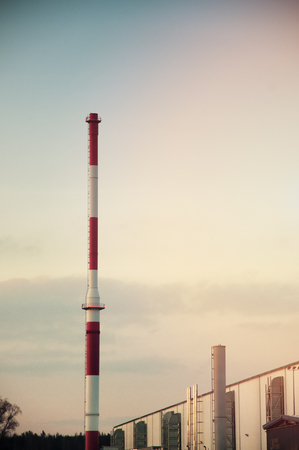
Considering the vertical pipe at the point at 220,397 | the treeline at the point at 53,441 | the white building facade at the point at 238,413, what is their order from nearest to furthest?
the white building facade at the point at 238,413 → the vertical pipe at the point at 220,397 → the treeline at the point at 53,441

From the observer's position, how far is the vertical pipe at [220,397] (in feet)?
138

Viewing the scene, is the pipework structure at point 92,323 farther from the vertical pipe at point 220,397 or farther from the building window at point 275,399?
the building window at point 275,399

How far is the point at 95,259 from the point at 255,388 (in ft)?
49.4

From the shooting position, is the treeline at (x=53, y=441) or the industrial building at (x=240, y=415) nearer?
the industrial building at (x=240, y=415)

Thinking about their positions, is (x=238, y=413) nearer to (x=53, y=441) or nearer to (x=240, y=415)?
(x=240, y=415)

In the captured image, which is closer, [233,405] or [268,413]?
[268,413]

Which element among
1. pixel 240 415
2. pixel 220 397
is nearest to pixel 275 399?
pixel 220 397

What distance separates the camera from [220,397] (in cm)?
4269

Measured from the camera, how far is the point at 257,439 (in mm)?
40938

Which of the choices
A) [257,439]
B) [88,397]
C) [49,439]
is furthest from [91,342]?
[49,439]

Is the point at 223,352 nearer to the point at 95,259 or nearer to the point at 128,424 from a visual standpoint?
the point at 95,259

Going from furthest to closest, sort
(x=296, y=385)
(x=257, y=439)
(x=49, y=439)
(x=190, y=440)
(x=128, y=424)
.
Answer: (x=49, y=439)
(x=128, y=424)
(x=190, y=440)
(x=257, y=439)
(x=296, y=385)

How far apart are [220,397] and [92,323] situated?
11190 mm

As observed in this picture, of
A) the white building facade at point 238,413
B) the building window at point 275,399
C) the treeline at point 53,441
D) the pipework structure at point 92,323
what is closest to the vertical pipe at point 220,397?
the white building facade at point 238,413
